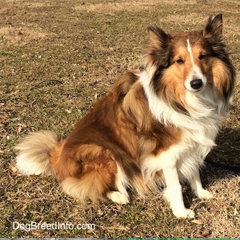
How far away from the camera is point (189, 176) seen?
3598 millimetres

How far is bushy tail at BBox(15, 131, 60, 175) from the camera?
383 centimetres

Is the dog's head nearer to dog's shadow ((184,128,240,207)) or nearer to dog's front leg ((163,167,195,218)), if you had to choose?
dog's front leg ((163,167,195,218))

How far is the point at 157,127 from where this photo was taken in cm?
324

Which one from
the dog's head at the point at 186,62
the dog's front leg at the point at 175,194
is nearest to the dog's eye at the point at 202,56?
the dog's head at the point at 186,62

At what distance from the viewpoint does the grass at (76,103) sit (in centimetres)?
332

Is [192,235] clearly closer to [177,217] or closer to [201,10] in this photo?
[177,217]

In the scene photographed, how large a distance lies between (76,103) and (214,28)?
298 centimetres

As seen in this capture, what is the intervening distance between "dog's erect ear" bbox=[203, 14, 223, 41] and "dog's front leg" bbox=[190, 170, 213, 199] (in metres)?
1.40

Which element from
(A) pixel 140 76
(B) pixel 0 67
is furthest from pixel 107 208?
(B) pixel 0 67

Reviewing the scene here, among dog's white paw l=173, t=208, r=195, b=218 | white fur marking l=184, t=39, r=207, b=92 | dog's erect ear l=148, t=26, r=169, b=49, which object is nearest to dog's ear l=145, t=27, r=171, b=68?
dog's erect ear l=148, t=26, r=169, b=49

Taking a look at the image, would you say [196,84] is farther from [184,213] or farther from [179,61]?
[184,213]

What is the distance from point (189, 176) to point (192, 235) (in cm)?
63

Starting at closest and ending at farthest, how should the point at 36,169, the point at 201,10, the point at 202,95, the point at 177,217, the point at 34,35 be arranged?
1. the point at 202,95
2. the point at 177,217
3. the point at 36,169
4. the point at 34,35
5. the point at 201,10

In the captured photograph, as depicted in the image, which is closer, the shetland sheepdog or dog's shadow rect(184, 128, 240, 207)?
the shetland sheepdog
